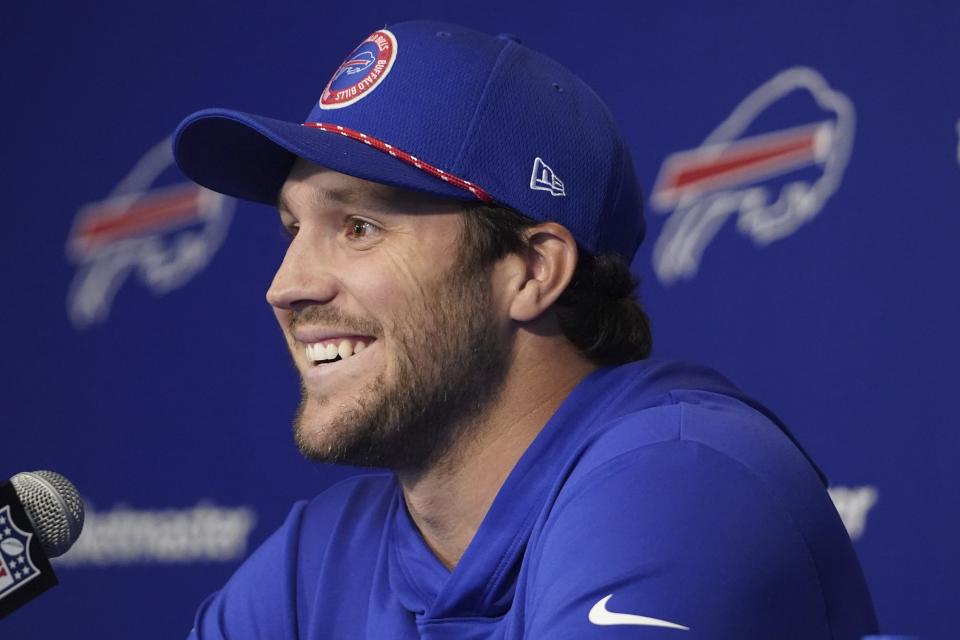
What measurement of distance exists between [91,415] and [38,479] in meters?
1.04

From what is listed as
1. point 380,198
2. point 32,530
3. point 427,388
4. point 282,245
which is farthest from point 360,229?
point 282,245

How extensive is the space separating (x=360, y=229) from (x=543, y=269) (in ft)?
0.49

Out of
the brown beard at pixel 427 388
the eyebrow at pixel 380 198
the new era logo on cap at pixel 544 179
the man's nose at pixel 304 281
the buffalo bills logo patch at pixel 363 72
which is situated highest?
the buffalo bills logo patch at pixel 363 72

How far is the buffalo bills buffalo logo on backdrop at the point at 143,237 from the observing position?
187cm

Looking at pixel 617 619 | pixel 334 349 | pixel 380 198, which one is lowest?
pixel 617 619

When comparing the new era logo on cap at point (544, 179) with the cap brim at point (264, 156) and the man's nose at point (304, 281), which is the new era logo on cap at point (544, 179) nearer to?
the cap brim at point (264, 156)

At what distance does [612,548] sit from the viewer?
75cm

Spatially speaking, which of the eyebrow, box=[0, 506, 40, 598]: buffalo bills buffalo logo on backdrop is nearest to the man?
the eyebrow

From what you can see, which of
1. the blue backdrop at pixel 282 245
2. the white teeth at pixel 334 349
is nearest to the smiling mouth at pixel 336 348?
the white teeth at pixel 334 349

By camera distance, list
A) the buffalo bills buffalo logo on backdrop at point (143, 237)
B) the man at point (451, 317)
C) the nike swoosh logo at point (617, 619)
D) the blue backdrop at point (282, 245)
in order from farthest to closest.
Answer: the buffalo bills buffalo logo on backdrop at point (143, 237)
the blue backdrop at point (282, 245)
the man at point (451, 317)
the nike swoosh logo at point (617, 619)

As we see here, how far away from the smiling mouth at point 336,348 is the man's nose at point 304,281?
0.03m

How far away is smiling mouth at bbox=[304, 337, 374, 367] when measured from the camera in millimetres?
1032

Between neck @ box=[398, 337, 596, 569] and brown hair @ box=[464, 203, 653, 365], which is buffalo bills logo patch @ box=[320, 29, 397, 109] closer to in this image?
brown hair @ box=[464, 203, 653, 365]

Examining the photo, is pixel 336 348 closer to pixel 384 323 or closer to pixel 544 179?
pixel 384 323
